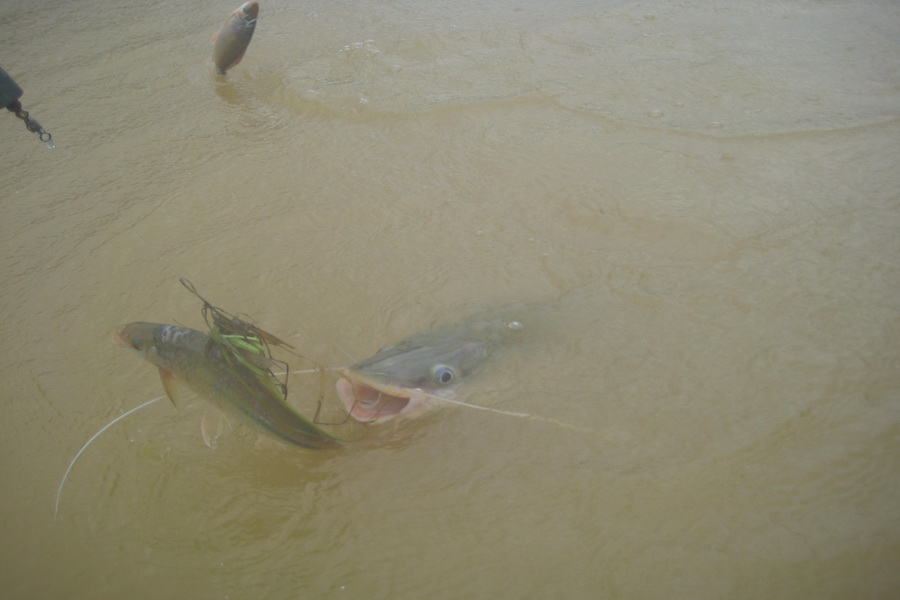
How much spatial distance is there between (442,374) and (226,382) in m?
1.08

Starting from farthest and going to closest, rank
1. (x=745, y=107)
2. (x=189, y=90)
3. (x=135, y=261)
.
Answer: (x=189, y=90) < (x=745, y=107) < (x=135, y=261)

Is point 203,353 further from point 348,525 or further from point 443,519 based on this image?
point 443,519

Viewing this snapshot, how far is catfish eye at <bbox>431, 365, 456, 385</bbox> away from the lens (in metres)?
2.98

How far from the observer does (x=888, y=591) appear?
2.22 metres

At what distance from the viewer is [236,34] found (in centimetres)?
591

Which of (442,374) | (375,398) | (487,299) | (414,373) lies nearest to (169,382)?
(375,398)

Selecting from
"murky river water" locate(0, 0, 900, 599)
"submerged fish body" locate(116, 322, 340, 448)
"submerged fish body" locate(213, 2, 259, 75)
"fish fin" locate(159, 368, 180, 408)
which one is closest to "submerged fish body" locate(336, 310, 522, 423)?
"murky river water" locate(0, 0, 900, 599)

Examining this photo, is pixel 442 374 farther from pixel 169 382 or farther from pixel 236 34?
pixel 236 34

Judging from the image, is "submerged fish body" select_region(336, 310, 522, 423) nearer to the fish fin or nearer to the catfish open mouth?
the catfish open mouth

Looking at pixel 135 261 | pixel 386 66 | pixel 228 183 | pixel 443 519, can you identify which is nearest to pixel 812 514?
pixel 443 519

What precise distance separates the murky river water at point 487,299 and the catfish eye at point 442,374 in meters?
0.18

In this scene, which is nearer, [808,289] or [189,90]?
[808,289]

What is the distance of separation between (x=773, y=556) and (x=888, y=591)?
386 millimetres

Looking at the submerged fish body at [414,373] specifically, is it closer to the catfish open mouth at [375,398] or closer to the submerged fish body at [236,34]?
the catfish open mouth at [375,398]
